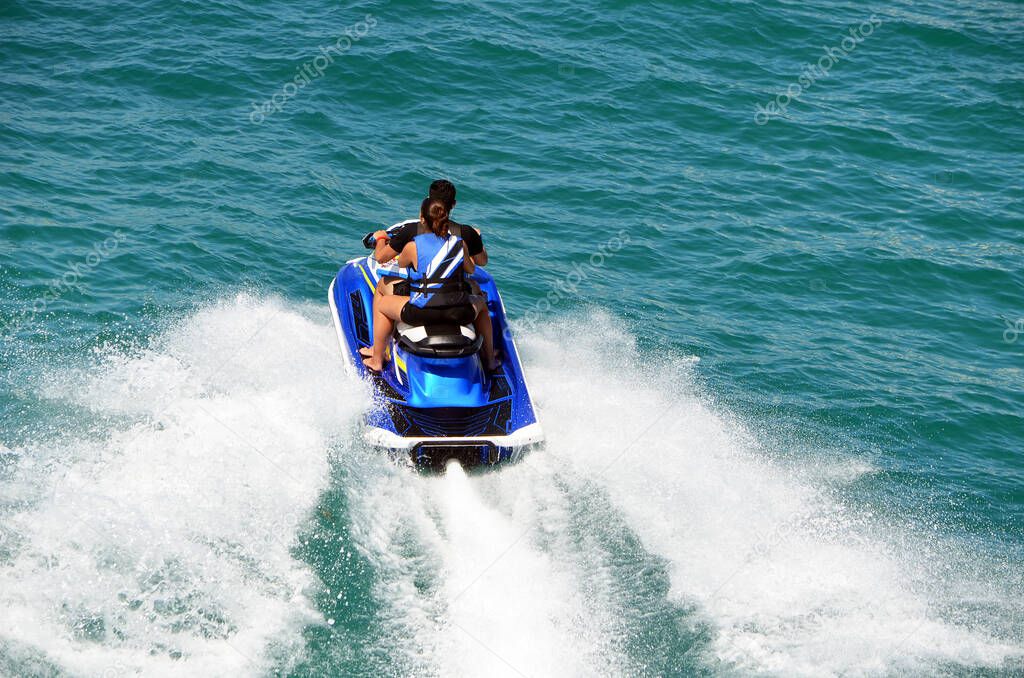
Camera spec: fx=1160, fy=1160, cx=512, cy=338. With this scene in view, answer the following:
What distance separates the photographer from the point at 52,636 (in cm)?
744

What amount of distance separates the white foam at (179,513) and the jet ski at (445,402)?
1.25ft

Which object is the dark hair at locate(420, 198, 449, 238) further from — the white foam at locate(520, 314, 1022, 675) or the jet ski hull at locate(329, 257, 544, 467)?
the white foam at locate(520, 314, 1022, 675)

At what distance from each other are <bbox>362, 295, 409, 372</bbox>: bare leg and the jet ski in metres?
0.06

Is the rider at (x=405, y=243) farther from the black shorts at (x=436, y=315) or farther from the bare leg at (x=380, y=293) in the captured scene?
the black shorts at (x=436, y=315)

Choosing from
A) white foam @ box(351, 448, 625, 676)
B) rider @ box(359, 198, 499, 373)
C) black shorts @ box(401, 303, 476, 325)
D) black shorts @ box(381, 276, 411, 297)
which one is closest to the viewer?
white foam @ box(351, 448, 625, 676)

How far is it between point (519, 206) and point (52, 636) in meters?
9.22

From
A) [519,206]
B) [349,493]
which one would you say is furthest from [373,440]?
[519,206]

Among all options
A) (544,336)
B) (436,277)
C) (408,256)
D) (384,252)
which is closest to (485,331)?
(436,277)

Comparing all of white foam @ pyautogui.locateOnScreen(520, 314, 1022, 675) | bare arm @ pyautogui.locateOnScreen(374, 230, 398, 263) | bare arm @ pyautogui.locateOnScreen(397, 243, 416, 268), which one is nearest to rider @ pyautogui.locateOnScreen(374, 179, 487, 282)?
bare arm @ pyautogui.locateOnScreen(374, 230, 398, 263)

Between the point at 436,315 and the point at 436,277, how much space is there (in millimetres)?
329

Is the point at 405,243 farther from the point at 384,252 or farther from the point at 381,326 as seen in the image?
the point at 381,326

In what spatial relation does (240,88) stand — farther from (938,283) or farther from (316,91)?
(938,283)

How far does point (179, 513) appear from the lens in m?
8.62

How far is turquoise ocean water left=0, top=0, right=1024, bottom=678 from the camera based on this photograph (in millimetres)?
8070
